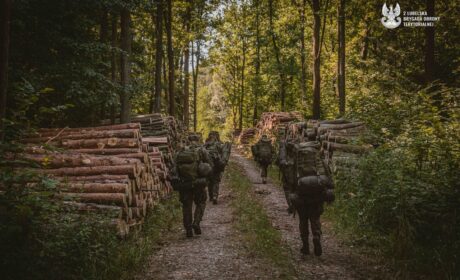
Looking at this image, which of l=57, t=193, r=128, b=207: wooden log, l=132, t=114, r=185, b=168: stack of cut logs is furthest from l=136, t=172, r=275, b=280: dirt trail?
l=132, t=114, r=185, b=168: stack of cut logs

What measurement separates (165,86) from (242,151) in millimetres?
8357

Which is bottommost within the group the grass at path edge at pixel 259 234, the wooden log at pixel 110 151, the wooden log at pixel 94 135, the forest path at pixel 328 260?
the forest path at pixel 328 260

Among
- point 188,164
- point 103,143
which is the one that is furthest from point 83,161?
point 188,164

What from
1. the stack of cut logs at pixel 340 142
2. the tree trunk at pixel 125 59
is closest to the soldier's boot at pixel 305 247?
the stack of cut logs at pixel 340 142

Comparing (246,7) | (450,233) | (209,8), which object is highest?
(246,7)

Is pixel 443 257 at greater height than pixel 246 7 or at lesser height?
lesser

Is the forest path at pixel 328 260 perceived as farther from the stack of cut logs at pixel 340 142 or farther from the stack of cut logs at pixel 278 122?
the stack of cut logs at pixel 278 122

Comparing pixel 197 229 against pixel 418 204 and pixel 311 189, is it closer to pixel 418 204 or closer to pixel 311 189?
pixel 311 189

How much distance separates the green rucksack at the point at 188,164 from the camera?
877 cm

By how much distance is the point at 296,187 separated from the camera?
7.42 m

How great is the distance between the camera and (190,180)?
28.8 ft

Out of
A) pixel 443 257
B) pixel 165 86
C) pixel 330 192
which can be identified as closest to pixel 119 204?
pixel 330 192

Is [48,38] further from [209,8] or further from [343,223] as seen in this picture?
[209,8]

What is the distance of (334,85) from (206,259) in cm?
2789
